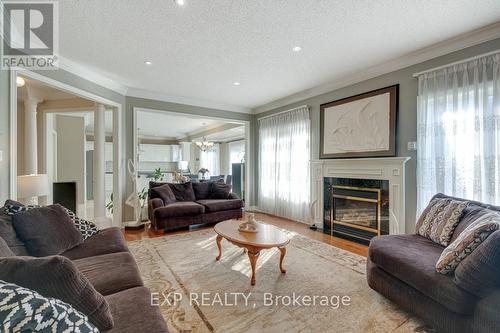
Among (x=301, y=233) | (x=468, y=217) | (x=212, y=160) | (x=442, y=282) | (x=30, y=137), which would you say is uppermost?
(x=30, y=137)

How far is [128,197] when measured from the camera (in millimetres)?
4520

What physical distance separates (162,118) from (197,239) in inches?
171

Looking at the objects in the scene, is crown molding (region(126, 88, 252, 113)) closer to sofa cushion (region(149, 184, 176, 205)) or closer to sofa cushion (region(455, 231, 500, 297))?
sofa cushion (region(149, 184, 176, 205))

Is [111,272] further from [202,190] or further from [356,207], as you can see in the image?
[202,190]

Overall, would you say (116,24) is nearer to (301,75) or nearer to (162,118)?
(301,75)

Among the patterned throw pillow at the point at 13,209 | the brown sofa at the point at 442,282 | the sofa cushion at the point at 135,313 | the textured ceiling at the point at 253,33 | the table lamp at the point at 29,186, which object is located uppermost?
the textured ceiling at the point at 253,33

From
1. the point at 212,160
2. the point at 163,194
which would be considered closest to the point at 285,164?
the point at 163,194

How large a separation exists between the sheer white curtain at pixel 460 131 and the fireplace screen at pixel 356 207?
2.07 ft

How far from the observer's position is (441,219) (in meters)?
2.23

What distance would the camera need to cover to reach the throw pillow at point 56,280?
80 centimetres

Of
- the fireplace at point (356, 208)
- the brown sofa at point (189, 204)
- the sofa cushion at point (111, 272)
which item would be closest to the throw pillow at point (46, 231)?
the sofa cushion at point (111, 272)

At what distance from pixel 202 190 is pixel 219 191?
0.39m

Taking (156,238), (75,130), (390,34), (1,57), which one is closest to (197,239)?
(156,238)

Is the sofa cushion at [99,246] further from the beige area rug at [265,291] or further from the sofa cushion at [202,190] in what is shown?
the sofa cushion at [202,190]
